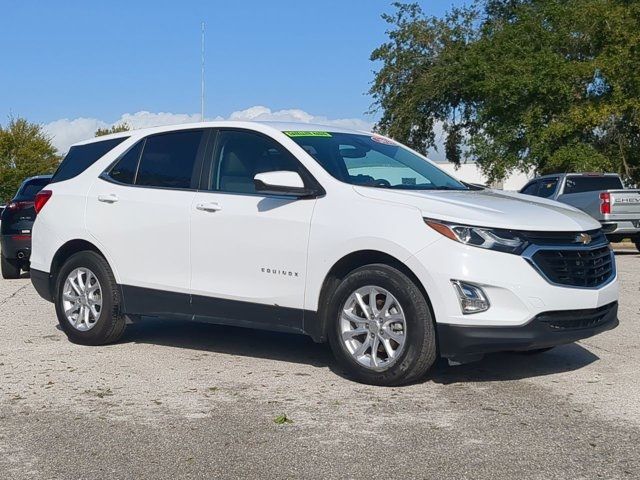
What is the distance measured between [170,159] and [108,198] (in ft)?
2.22

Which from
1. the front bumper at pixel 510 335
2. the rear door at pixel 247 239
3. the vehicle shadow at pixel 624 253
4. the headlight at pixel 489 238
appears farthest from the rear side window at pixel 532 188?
the headlight at pixel 489 238

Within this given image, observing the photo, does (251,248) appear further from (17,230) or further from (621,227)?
(621,227)

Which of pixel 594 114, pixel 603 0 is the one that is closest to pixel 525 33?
pixel 603 0

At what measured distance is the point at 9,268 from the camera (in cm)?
1512

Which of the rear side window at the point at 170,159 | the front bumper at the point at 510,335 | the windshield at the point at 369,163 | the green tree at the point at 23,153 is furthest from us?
the green tree at the point at 23,153

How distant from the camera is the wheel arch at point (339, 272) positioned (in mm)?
6293

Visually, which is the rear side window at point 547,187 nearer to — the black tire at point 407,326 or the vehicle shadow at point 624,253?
the vehicle shadow at point 624,253

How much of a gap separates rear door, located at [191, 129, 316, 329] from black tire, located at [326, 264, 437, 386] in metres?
0.42

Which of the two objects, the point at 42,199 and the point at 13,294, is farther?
the point at 13,294

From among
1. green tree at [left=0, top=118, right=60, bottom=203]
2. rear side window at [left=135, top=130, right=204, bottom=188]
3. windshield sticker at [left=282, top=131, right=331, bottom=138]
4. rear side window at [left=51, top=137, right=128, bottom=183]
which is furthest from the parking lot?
green tree at [left=0, top=118, right=60, bottom=203]

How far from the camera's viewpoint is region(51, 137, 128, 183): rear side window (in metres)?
8.32

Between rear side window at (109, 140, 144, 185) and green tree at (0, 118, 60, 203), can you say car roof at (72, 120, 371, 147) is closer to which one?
rear side window at (109, 140, 144, 185)

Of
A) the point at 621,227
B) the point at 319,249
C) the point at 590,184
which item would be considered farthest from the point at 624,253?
the point at 319,249

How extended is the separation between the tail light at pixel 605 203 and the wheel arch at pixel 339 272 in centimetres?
1333
